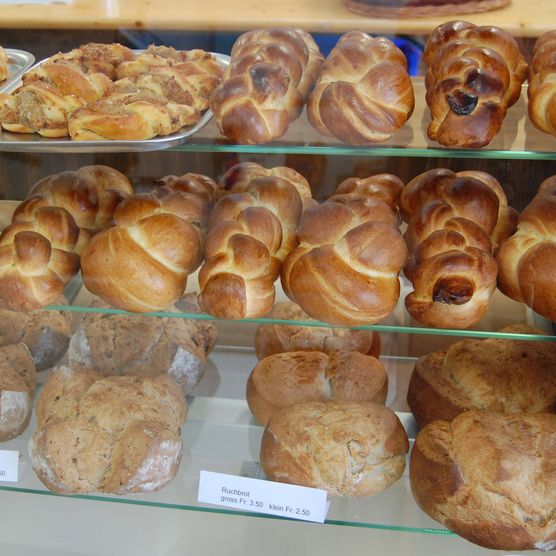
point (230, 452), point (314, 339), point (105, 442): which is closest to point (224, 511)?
point (230, 452)

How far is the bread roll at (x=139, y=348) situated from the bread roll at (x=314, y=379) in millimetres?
170

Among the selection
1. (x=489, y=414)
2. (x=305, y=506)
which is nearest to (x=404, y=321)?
(x=489, y=414)

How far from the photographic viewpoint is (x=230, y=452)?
5.20 feet

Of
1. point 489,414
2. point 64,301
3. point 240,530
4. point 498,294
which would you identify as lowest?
point 240,530

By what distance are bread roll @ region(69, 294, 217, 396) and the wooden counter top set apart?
0.63 m

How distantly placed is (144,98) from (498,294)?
68 cm

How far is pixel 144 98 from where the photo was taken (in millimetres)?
1189

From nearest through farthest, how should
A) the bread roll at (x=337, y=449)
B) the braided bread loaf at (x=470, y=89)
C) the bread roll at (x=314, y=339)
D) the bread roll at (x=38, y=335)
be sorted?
the braided bread loaf at (x=470, y=89) < the bread roll at (x=337, y=449) < the bread roll at (x=314, y=339) < the bread roll at (x=38, y=335)

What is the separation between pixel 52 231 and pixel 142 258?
0.22 meters

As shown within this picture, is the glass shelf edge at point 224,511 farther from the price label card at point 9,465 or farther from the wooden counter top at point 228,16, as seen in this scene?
the wooden counter top at point 228,16

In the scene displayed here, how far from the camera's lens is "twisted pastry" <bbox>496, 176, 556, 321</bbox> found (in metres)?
1.16

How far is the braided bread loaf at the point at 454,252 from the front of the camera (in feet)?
3.77

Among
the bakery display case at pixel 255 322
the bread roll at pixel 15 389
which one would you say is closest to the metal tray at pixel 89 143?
the bakery display case at pixel 255 322

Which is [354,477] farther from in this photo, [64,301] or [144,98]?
[144,98]
